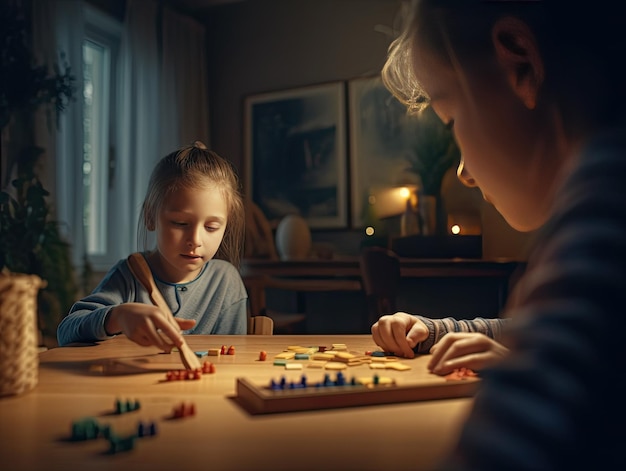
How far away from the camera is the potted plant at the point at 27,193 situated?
2814 millimetres

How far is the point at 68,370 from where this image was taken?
2.76 ft

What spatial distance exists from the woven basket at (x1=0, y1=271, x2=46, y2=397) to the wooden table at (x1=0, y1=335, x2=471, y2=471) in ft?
0.07

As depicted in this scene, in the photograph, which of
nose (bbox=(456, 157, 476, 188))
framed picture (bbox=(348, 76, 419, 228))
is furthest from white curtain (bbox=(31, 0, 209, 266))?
nose (bbox=(456, 157, 476, 188))

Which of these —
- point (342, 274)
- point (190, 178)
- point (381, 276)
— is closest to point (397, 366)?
point (190, 178)

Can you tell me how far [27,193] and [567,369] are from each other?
10.00 feet

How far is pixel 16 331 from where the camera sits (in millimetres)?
639

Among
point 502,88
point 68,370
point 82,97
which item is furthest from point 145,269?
point 82,97

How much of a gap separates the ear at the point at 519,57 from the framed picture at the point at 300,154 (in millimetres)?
3594

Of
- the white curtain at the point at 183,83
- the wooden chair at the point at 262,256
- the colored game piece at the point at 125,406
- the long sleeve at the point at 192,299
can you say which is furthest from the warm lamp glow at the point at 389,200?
the colored game piece at the point at 125,406

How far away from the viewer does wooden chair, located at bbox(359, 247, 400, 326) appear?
3.11 meters

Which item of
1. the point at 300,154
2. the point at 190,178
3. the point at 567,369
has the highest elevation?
the point at 300,154

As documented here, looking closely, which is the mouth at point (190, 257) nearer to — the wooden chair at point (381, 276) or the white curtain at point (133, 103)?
the wooden chair at point (381, 276)

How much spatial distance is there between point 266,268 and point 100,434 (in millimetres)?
3154

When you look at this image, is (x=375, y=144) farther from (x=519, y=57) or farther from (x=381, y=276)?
(x=519, y=57)
